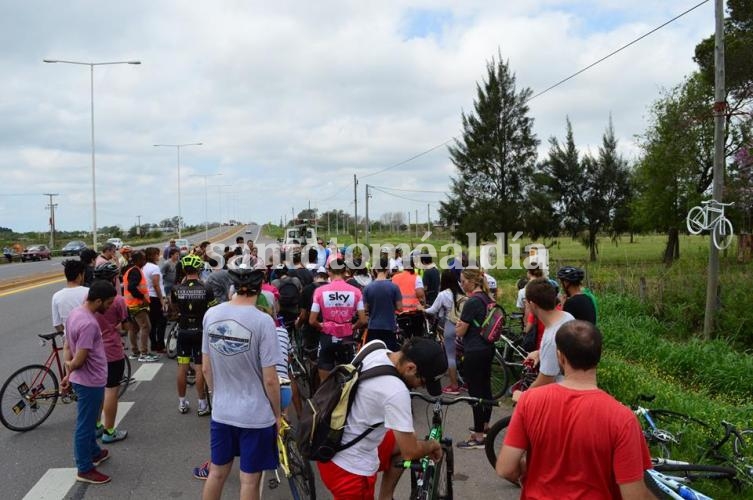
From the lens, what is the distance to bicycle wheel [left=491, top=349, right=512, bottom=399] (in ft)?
23.5

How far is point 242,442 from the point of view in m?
3.54

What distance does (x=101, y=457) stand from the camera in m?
5.04

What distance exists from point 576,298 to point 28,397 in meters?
5.89

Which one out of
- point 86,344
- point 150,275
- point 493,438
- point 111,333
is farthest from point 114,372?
point 150,275

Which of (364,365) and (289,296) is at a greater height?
(364,365)

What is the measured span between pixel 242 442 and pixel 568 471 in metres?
2.16

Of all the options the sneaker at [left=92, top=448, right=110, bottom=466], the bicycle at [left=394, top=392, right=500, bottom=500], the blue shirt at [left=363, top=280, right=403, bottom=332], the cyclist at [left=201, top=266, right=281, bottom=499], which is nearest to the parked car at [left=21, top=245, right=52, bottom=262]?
the sneaker at [left=92, top=448, right=110, bottom=466]

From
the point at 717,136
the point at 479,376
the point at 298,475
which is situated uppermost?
the point at 717,136

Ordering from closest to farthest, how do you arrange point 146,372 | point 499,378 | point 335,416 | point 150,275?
1. point 335,416
2. point 499,378
3. point 146,372
4. point 150,275

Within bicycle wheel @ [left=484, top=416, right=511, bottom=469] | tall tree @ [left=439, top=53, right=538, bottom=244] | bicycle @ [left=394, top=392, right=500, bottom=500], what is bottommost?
bicycle wheel @ [left=484, top=416, right=511, bottom=469]

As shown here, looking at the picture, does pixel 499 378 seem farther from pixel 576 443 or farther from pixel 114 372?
pixel 576 443

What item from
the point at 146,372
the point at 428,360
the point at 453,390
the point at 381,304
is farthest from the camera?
the point at 146,372

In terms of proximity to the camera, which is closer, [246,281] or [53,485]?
[246,281]

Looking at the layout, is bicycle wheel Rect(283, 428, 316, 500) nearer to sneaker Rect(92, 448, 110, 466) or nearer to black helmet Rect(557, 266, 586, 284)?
sneaker Rect(92, 448, 110, 466)
